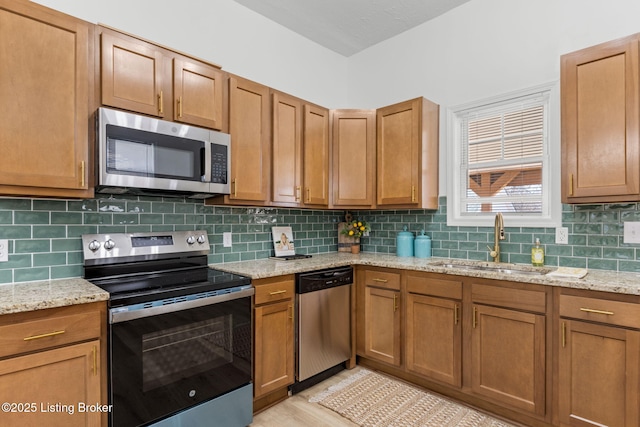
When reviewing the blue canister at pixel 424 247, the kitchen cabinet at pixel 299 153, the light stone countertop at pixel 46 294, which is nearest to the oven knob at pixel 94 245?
the light stone countertop at pixel 46 294

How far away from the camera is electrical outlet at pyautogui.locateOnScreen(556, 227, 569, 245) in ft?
8.15

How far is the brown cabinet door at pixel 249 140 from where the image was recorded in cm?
256

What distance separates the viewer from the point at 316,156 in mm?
3184

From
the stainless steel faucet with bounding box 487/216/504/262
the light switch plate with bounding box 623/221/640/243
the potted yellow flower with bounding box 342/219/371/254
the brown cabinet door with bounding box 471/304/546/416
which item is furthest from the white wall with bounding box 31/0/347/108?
the light switch plate with bounding box 623/221/640/243

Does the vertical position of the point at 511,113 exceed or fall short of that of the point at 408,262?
it exceeds it

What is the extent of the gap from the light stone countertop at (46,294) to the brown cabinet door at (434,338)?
2.04 m

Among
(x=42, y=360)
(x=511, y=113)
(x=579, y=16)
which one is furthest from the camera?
(x=511, y=113)

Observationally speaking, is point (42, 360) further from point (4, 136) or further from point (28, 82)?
point (28, 82)

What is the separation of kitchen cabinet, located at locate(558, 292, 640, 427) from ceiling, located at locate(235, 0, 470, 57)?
2.54m

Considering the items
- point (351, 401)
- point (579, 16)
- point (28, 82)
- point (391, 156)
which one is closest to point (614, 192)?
point (579, 16)

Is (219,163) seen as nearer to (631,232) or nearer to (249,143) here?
(249,143)

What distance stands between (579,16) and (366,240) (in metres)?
2.47

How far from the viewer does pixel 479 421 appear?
2293 millimetres

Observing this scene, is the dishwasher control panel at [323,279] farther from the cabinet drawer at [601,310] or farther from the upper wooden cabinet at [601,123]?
the upper wooden cabinet at [601,123]
